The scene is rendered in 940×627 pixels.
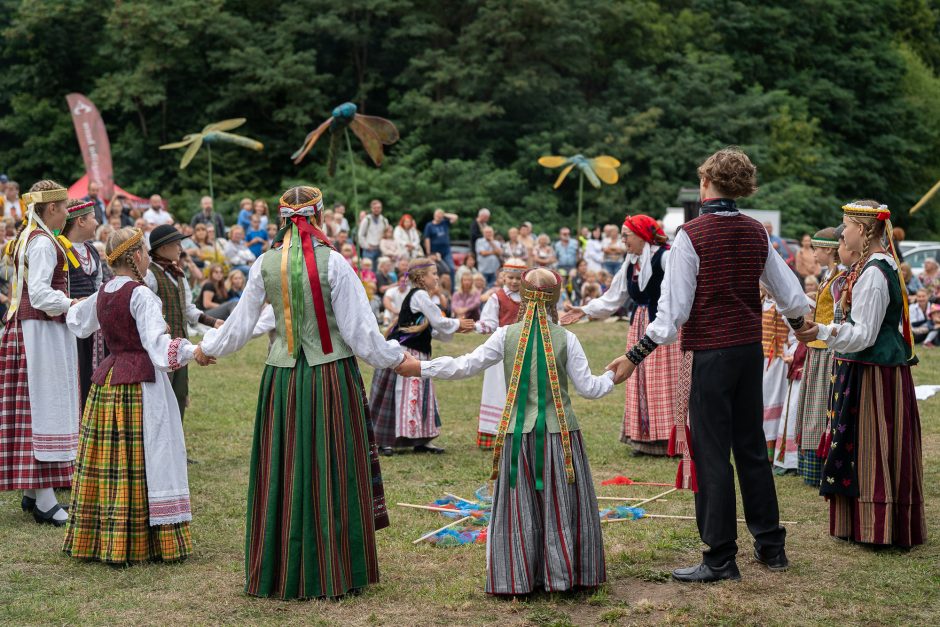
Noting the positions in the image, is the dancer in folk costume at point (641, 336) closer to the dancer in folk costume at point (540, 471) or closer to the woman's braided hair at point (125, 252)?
the dancer in folk costume at point (540, 471)

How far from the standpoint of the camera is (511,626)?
14.3ft

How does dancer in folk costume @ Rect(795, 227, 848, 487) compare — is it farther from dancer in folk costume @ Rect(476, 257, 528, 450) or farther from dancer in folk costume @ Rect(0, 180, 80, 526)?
dancer in folk costume @ Rect(0, 180, 80, 526)

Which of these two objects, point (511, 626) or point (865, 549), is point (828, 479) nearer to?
point (865, 549)

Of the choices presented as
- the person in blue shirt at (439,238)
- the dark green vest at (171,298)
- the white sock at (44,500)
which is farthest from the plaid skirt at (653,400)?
the person in blue shirt at (439,238)

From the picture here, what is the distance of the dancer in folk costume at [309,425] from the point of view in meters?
4.68

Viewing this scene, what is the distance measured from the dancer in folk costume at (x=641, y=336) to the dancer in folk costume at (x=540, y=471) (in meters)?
2.70

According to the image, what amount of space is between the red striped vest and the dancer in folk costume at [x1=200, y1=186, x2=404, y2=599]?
1358 millimetres

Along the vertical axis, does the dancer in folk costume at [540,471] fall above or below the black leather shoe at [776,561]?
above

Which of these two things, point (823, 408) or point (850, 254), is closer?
point (850, 254)

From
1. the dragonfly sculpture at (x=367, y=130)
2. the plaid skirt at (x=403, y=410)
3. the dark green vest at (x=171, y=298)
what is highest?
the dragonfly sculpture at (x=367, y=130)

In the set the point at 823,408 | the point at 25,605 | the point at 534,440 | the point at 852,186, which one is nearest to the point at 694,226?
the point at 534,440

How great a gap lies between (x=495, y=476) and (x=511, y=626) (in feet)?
2.10

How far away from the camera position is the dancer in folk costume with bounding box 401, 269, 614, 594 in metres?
4.59

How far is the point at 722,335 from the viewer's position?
475 centimetres
